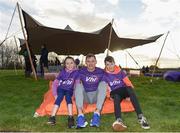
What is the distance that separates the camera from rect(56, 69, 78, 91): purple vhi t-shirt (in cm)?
584

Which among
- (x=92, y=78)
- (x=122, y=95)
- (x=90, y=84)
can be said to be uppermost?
(x=92, y=78)

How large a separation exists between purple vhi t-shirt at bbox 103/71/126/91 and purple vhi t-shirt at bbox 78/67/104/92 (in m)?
0.12

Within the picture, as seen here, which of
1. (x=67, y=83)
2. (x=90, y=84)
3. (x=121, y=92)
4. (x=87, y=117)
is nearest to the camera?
(x=121, y=92)

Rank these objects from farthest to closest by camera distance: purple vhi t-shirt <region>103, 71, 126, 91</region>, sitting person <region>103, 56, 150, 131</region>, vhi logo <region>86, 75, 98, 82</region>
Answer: vhi logo <region>86, 75, 98, 82</region> < purple vhi t-shirt <region>103, 71, 126, 91</region> < sitting person <region>103, 56, 150, 131</region>

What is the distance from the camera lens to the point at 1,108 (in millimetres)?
7094

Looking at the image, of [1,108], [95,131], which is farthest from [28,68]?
[95,131]

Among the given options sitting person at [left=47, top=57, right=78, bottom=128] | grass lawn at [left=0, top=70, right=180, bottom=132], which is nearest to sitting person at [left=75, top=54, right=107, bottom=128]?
sitting person at [left=47, top=57, right=78, bottom=128]

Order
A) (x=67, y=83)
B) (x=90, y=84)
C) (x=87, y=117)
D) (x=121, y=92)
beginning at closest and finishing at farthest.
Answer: (x=121, y=92) < (x=67, y=83) < (x=90, y=84) < (x=87, y=117)

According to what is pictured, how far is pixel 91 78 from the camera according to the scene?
19.5ft

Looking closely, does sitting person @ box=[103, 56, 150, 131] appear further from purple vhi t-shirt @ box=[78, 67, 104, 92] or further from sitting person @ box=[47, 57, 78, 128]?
sitting person @ box=[47, 57, 78, 128]

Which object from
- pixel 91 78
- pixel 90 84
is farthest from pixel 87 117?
pixel 91 78

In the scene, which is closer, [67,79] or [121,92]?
[121,92]

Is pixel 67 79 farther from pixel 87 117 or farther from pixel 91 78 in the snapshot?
pixel 87 117

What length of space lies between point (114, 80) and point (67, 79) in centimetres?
79
